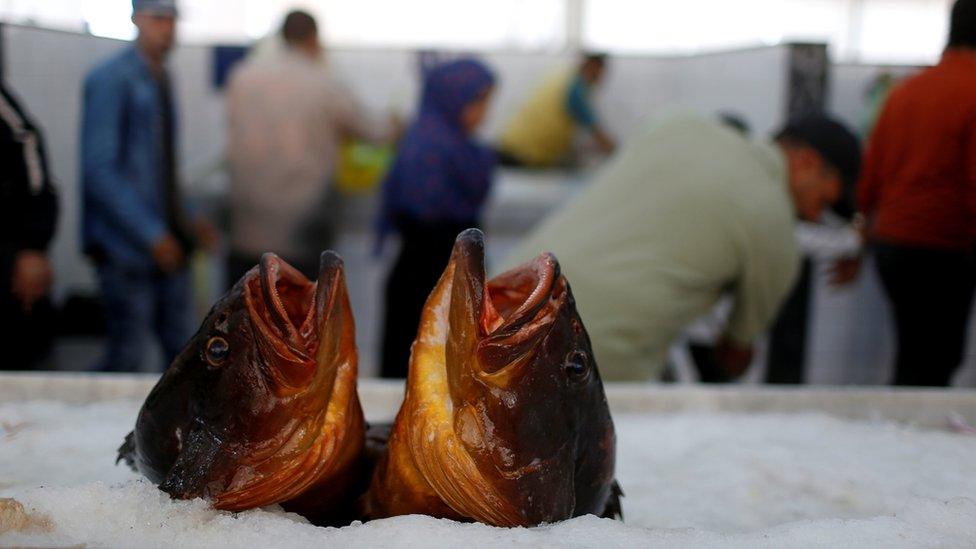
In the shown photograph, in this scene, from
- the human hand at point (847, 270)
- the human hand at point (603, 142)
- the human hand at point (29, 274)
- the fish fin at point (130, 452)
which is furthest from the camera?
the human hand at point (603, 142)

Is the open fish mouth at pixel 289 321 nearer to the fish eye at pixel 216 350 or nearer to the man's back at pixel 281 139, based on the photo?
the fish eye at pixel 216 350

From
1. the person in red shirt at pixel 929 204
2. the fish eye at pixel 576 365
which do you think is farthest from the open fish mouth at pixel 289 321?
the person in red shirt at pixel 929 204

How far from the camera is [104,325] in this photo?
4305mm

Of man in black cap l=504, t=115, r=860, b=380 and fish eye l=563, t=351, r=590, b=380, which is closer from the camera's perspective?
fish eye l=563, t=351, r=590, b=380

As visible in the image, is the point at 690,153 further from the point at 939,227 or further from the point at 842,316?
the point at 842,316

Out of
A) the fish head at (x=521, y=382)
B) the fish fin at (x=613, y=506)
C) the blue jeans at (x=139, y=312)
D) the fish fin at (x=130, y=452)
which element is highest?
the fish head at (x=521, y=382)

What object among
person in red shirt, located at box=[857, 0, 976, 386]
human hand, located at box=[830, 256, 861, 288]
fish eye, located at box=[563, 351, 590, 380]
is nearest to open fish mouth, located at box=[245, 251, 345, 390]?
fish eye, located at box=[563, 351, 590, 380]

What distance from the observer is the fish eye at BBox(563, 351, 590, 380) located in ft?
3.60

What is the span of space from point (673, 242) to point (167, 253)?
2190 mm

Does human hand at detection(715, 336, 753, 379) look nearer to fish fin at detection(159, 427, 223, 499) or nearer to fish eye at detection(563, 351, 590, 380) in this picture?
fish eye at detection(563, 351, 590, 380)

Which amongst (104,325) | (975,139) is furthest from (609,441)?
(104,325)

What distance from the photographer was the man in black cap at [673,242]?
2605mm

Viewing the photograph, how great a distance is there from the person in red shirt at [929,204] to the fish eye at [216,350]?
310cm

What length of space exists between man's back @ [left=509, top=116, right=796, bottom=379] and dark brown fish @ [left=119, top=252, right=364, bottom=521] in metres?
1.51
